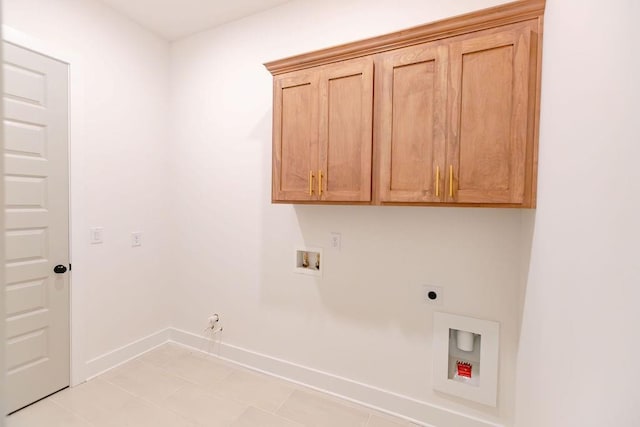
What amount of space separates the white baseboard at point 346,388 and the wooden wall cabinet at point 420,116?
1.33 metres

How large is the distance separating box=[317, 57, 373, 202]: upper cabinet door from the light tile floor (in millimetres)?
1454

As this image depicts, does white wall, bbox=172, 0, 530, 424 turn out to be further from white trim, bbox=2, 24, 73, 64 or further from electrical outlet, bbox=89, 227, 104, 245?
white trim, bbox=2, 24, 73, 64

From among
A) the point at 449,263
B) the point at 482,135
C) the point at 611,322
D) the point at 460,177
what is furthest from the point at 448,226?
the point at 611,322

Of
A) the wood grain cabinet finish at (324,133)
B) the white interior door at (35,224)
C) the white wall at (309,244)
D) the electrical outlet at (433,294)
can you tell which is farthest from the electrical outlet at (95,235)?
the electrical outlet at (433,294)

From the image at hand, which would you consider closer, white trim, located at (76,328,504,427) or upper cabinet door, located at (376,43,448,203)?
upper cabinet door, located at (376,43,448,203)

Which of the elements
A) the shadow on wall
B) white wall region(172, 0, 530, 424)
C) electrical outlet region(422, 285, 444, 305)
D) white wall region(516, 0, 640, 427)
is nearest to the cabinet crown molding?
white wall region(516, 0, 640, 427)

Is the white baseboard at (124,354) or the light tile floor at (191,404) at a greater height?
the white baseboard at (124,354)

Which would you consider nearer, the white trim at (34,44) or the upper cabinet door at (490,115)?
the upper cabinet door at (490,115)

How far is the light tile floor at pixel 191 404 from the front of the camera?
5.90 ft

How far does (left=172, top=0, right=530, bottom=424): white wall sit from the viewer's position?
65.9 inches

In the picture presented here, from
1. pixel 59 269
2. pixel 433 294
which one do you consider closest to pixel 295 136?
pixel 433 294

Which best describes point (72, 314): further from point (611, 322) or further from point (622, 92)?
point (622, 92)

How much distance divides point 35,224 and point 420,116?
2548 millimetres

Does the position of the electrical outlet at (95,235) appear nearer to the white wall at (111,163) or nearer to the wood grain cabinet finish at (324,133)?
the white wall at (111,163)
